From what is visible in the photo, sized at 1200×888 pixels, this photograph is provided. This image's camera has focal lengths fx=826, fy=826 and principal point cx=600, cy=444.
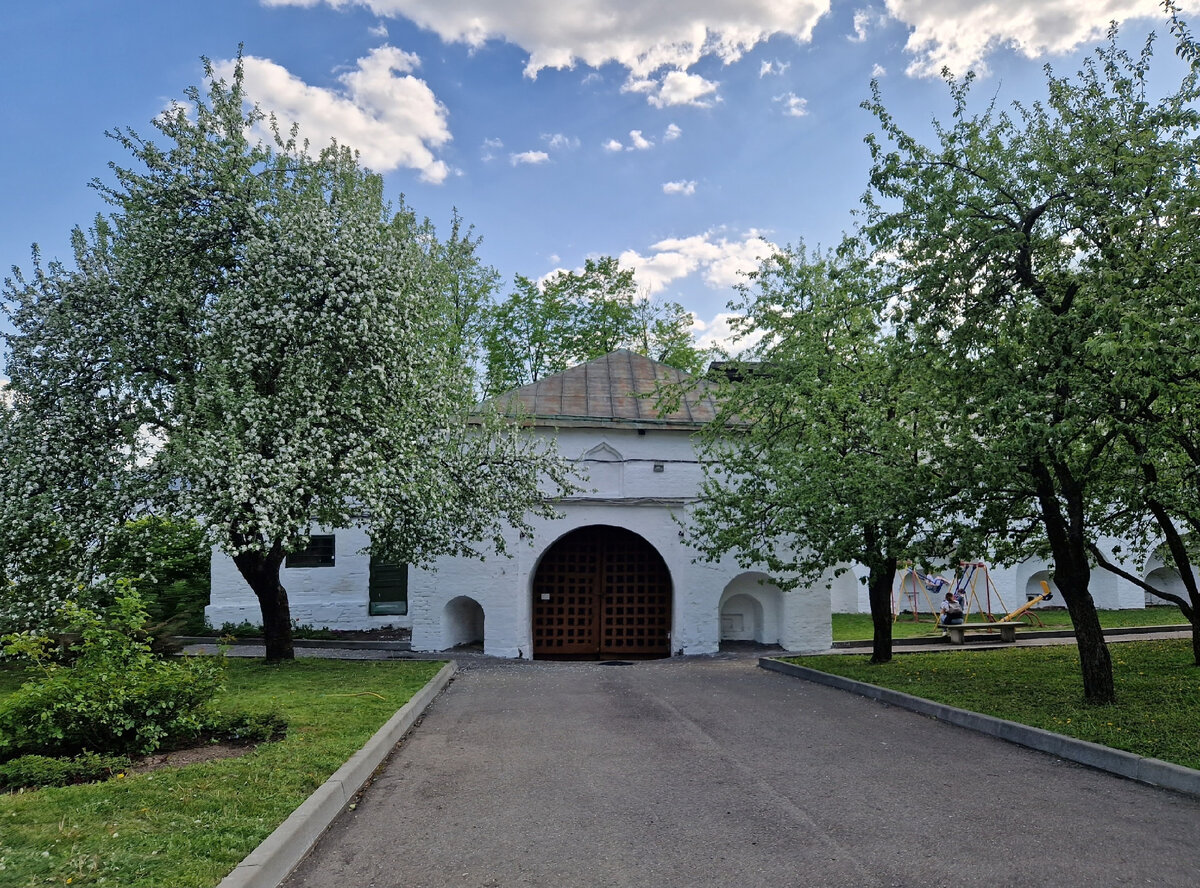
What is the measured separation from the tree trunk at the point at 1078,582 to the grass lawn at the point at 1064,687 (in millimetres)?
315

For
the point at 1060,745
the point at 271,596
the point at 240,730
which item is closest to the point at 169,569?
the point at 271,596

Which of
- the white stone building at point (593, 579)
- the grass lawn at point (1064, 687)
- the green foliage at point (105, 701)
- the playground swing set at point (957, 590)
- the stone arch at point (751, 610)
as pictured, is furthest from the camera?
the playground swing set at point (957, 590)

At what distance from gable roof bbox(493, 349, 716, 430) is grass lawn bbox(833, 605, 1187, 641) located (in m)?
7.28

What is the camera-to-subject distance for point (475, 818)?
5.87 m

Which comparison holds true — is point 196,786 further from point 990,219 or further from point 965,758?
point 990,219

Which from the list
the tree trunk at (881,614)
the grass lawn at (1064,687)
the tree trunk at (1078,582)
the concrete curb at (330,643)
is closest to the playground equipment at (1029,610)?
the grass lawn at (1064,687)

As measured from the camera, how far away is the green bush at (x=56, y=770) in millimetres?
6264

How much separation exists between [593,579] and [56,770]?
50.8ft

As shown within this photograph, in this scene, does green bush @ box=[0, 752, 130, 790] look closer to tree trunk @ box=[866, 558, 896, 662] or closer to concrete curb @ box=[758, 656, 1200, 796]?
concrete curb @ box=[758, 656, 1200, 796]

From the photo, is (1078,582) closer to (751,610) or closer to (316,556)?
(751,610)

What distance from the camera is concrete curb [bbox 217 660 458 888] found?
4.46 metres

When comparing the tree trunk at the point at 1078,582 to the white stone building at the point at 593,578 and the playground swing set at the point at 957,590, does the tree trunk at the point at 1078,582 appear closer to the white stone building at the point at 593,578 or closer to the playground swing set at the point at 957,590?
the white stone building at the point at 593,578

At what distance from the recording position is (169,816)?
5.30 metres

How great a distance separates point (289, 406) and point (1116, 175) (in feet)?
34.2
